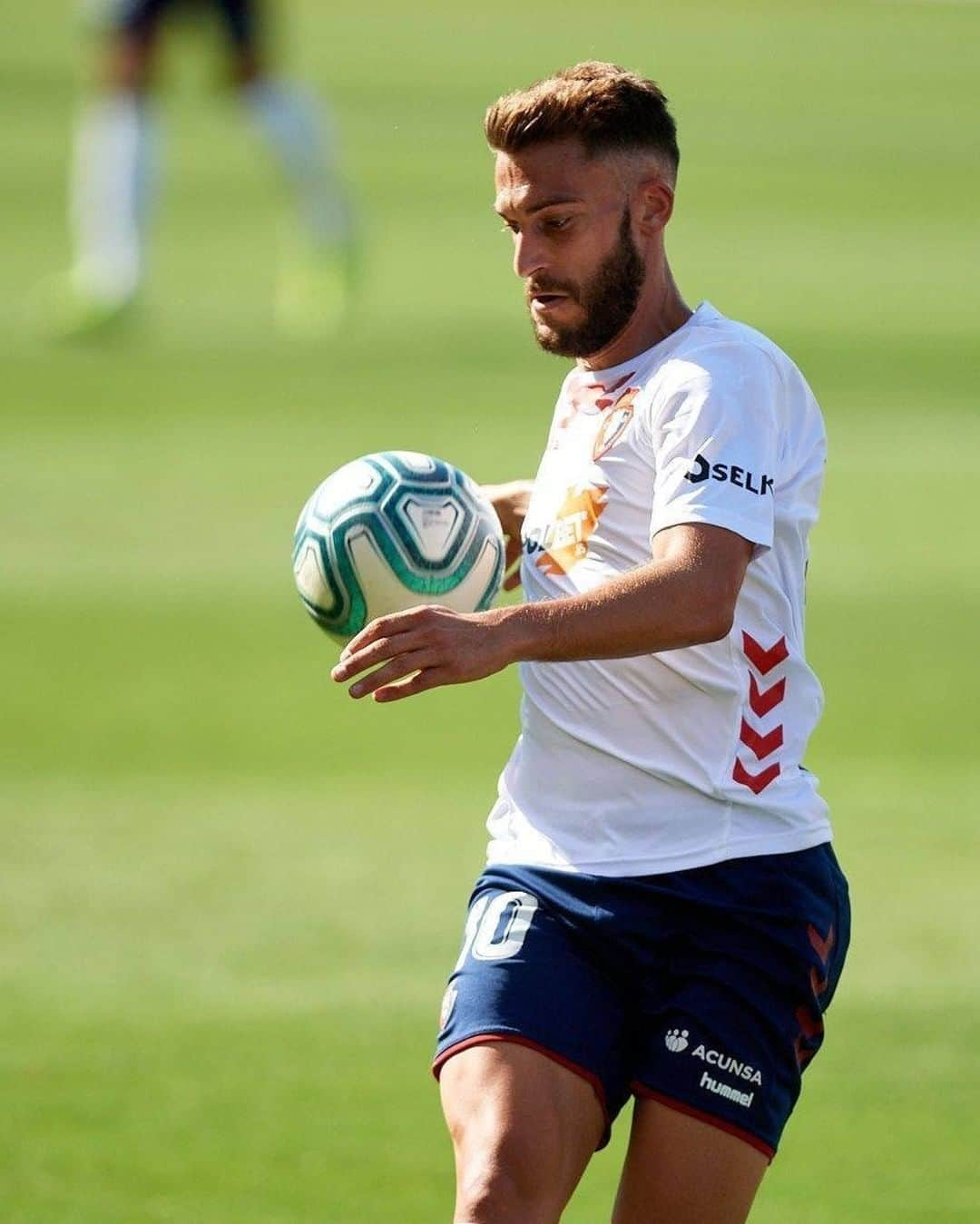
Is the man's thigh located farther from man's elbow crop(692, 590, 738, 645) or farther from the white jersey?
man's elbow crop(692, 590, 738, 645)

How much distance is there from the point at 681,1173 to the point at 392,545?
1.25m

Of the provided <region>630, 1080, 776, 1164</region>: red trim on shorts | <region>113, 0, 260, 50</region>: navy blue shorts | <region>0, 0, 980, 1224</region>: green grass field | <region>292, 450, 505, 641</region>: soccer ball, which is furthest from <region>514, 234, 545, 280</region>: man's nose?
<region>113, 0, 260, 50</region>: navy blue shorts

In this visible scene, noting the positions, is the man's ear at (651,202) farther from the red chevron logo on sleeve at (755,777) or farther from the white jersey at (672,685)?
the red chevron logo on sleeve at (755,777)

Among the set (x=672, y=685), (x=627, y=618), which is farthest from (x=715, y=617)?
(x=672, y=685)

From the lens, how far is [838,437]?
1527cm

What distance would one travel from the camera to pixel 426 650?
3869 mm

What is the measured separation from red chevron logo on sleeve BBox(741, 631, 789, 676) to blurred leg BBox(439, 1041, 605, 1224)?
2.70ft

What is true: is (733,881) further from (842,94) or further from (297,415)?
(842,94)

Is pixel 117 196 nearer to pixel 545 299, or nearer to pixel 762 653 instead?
pixel 545 299

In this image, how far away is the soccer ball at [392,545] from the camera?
4.50 meters

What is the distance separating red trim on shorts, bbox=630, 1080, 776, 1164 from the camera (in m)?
4.27

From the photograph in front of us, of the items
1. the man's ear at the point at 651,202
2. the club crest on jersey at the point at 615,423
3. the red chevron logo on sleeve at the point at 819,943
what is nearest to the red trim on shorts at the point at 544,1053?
the red chevron logo on sleeve at the point at 819,943

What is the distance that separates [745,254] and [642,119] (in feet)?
61.7

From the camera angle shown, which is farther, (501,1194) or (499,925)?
(499,925)
